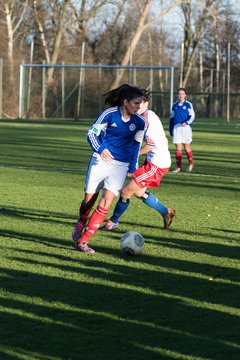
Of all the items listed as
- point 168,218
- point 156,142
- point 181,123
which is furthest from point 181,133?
point 168,218

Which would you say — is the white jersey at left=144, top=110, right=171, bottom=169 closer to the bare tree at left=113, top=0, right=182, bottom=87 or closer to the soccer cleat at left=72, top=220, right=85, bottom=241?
the soccer cleat at left=72, top=220, right=85, bottom=241

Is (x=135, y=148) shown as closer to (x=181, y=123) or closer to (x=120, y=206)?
(x=120, y=206)

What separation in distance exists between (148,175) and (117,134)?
173 centimetres

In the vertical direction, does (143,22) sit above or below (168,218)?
above

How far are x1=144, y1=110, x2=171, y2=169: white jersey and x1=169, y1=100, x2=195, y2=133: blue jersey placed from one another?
8.81 metres

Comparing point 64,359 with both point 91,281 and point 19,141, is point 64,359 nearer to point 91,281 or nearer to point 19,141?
point 91,281

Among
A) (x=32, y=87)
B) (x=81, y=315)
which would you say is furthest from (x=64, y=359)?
(x=32, y=87)

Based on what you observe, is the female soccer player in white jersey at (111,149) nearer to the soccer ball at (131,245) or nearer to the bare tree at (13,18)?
the soccer ball at (131,245)

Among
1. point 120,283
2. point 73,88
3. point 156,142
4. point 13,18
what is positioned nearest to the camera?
point 120,283

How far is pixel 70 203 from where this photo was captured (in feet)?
42.0

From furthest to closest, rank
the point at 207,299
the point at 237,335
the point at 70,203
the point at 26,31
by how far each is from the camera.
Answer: the point at 26,31 < the point at 70,203 < the point at 207,299 < the point at 237,335

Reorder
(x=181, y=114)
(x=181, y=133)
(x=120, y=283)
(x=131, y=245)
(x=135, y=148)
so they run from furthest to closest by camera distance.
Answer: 1. (x=181, y=133)
2. (x=181, y=114)
3. (x=135, y=148)
4. (x=131, y=245)
5. (x=120, y=283)

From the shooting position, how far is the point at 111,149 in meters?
9.01

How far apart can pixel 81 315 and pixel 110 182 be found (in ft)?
9.43
